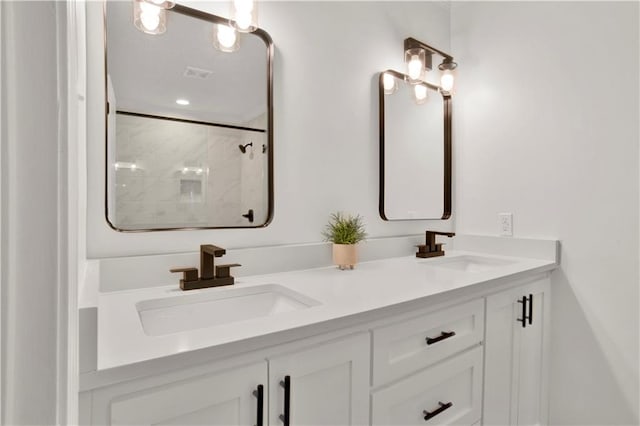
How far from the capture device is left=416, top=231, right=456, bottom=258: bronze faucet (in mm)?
1721

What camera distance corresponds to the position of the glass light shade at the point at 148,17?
3.65ft

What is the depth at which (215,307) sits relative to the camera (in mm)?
1051

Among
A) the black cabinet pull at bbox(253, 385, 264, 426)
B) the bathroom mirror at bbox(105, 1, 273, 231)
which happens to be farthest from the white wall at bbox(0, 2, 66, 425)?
the bathroom mirror at bbox(105, 1, 273, 231)

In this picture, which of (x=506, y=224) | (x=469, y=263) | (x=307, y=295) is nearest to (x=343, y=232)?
(x=307, y=295)

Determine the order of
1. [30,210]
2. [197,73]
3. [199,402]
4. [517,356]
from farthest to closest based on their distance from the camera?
[517,356] → [197,73] → [199,402] → [30,210]

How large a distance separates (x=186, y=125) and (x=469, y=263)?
1.50 metres

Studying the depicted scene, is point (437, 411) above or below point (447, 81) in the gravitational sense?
below

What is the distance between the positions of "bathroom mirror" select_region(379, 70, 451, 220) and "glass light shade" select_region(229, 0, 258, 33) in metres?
0.72

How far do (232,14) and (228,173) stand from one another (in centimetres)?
58

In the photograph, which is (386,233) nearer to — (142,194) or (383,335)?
(383,335)

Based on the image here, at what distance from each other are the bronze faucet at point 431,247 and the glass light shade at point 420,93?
0.72 m

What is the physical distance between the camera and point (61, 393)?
0.30 metres

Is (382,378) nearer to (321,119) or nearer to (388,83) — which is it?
(321,119)

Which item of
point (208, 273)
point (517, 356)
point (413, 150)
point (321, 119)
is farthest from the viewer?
point (413, 150)
